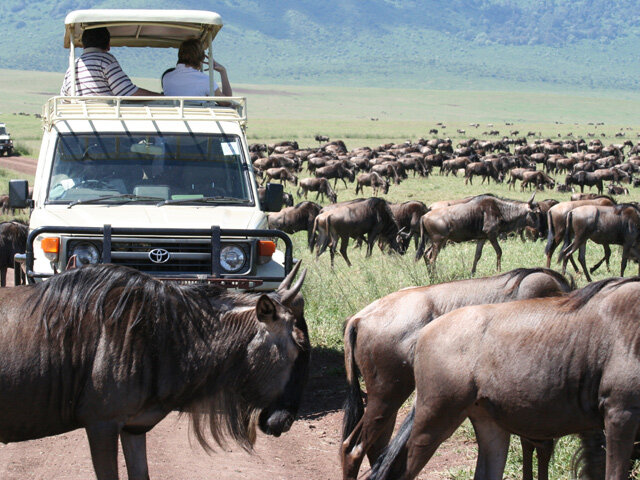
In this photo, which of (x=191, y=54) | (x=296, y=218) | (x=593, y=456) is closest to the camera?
(x=593, y=456)

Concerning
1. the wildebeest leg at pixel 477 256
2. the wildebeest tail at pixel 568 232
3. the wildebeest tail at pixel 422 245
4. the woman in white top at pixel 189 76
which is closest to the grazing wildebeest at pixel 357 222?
the wildebeest tail at pixel 422 245

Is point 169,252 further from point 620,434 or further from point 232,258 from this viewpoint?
point 620,434

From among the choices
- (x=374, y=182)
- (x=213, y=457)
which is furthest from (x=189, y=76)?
(x=374, y=182)

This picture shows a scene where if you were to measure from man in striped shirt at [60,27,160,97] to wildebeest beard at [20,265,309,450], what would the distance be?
4357 millimetres

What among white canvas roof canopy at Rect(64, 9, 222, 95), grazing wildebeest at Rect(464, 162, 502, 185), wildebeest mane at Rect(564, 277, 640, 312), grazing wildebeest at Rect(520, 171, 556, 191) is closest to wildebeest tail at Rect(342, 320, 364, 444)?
wildebeest mane at Rect(564, 277, 640, 312)

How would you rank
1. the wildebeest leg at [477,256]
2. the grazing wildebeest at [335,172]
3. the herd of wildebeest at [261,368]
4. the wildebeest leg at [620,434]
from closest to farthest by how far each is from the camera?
the wildebeest leg at [620,434], the herd of wildebeest at [261,368], the wildebeest leg at [477,256], the grazing wildebeest at [335,172]

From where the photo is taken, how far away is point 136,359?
428cm

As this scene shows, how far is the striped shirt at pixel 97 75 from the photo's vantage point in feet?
27.5

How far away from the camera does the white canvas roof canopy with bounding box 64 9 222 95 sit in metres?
8.40

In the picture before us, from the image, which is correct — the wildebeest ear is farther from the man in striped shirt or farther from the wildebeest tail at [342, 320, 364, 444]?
the man in striped shirt

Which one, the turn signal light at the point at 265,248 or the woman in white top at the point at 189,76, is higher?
the woman in white top at the point at 189,76

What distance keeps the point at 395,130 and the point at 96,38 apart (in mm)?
83914

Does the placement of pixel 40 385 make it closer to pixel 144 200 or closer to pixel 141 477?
pixel 141 477

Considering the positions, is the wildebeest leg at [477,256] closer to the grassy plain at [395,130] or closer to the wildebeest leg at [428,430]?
the grassy plain at [395,130]
